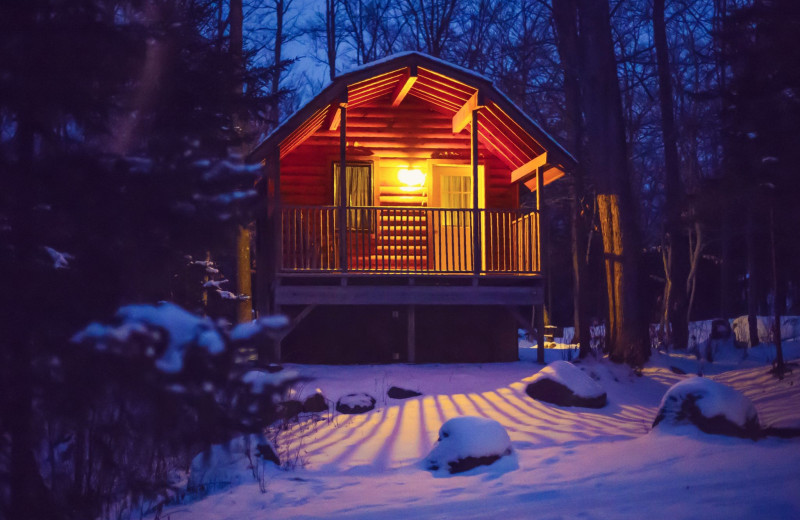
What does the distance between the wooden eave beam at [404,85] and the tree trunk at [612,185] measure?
369cm

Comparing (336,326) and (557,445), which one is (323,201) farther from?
(557,445)

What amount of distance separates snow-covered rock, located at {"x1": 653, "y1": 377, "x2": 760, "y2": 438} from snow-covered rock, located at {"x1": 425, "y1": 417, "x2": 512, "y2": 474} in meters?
1.72

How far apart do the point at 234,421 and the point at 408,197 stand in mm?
11572

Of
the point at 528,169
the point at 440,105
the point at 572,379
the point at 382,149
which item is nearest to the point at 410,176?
the point at 382,149

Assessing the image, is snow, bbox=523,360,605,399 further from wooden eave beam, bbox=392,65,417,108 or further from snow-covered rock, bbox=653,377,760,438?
wooden eave beam, bbox=392,65,417,108

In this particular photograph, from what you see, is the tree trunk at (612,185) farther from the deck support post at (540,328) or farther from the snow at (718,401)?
the snow at (718,401)

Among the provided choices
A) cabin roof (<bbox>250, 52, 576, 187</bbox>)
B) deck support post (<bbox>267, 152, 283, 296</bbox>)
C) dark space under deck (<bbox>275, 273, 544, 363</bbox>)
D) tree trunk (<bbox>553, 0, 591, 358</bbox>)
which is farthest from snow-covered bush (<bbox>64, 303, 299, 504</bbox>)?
tree trunk (<bbox>553, 0, 591, 358</bbox>)

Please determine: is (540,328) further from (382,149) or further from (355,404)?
(382,149)

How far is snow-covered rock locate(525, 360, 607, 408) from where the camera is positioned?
923 centimetres

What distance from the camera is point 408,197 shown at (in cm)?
1414

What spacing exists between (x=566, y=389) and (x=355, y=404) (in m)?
2.94

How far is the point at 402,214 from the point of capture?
12141 mm

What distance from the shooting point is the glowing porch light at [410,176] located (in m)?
14.0

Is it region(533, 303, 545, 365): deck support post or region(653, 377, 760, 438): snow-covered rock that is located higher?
region(533, 303, 545, 365): deck support post
